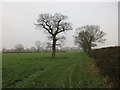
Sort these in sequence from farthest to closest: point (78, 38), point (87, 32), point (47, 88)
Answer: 1. point (78, 38)
2. point (87, 32)
3. point (47, 88)

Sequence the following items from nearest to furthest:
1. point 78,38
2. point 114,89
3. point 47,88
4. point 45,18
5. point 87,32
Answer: point 114,89, point 47,88, point 45,18, point 87,32, point 78,38

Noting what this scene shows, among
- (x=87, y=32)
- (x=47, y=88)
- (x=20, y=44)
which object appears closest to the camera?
(x=47, y=88)

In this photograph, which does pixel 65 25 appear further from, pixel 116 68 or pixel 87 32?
pixel 116 68

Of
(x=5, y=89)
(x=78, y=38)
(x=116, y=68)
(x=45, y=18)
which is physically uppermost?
(x=45, y=18)

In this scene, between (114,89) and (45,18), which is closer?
(114,89)

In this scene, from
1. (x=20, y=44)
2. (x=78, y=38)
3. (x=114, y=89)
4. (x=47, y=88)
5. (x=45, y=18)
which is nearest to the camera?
(x=114, y=89)

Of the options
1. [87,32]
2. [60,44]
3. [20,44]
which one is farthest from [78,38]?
[20,44]

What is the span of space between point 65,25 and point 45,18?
593cm

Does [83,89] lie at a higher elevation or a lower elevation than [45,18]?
lower

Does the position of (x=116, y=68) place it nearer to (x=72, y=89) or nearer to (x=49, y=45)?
(x=72, y=89)

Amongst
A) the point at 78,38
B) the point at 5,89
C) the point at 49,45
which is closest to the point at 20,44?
the point at 78,38

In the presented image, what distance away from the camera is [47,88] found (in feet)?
25.7

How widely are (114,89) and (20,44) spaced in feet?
618

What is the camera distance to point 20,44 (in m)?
186
